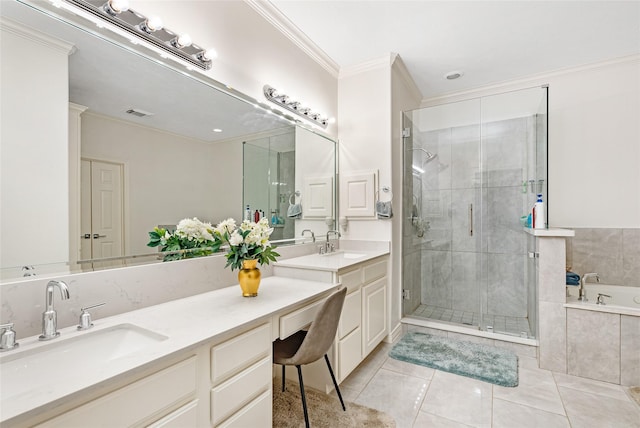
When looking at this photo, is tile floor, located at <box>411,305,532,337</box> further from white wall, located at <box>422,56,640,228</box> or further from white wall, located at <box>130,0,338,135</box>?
white wall, located at <box>130,0,338,135</box>

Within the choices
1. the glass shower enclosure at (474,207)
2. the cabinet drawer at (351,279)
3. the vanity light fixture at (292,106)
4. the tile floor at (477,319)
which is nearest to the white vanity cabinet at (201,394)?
the cabinet drawer at (351,279)

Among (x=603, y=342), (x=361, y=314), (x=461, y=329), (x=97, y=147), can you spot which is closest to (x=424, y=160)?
(x=461, y=329)

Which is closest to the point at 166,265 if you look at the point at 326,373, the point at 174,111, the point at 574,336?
the point at 174,111

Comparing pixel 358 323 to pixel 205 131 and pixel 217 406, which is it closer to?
pixel 217 406

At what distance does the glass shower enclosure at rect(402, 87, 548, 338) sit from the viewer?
2928 mm

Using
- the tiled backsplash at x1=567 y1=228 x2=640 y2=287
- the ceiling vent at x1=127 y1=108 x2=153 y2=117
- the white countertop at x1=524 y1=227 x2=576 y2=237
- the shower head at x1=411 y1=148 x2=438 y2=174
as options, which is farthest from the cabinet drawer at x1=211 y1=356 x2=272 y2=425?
the tiled backsplash at x1=567 y1=228 x2=640 y2=287

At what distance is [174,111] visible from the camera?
1558 mm

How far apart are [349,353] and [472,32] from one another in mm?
2705

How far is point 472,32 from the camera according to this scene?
2506 mm

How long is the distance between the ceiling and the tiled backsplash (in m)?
1.70

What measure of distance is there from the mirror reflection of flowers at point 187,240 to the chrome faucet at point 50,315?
42 centimetres

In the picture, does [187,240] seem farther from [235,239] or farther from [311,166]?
[311,166]

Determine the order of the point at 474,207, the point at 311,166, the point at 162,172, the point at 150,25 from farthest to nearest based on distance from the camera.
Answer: the point at 474,207 < the point at 311,166 < the point at 162,172 < the point at 150,25

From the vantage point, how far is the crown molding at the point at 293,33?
2.10 m
